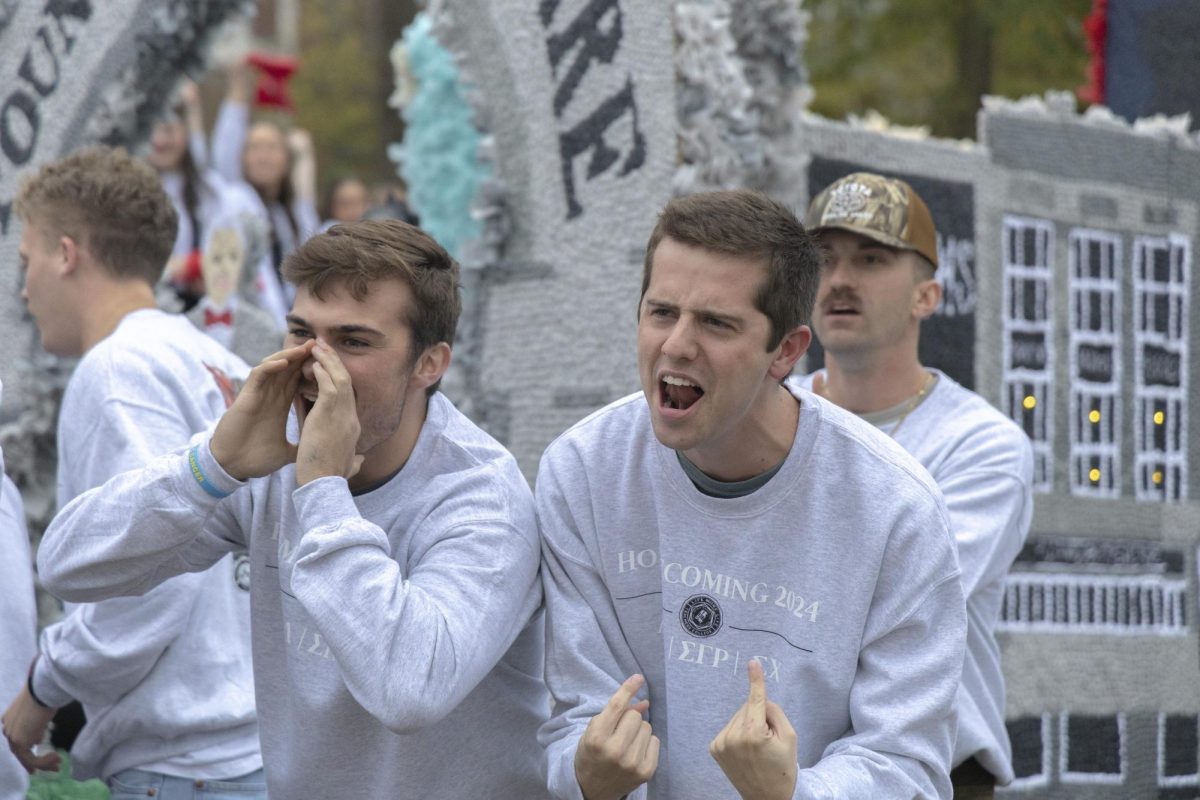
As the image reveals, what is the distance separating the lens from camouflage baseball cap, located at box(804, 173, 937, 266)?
4.18 m

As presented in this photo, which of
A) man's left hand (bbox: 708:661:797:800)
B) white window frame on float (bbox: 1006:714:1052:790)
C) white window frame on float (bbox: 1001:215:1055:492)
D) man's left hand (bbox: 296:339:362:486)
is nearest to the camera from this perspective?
man's left hand (bbox: 708:661:797:800)

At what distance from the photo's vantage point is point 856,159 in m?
5.59

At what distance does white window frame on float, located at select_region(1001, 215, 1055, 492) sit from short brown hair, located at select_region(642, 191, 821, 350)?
3.28 meters

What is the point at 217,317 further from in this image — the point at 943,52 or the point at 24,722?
the point at 943,52

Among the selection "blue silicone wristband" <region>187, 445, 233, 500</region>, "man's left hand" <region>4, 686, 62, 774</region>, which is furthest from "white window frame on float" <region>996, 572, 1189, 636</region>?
"blue silicone wristband" <region>187, 445, 233, 500</region>

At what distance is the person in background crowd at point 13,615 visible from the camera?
3.55 m

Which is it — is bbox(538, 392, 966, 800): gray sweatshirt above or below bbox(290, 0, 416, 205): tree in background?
below

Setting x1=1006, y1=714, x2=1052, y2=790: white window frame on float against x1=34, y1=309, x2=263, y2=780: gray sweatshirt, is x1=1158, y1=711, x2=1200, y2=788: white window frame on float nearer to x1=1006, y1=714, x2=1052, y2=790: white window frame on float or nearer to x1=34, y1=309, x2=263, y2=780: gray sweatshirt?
x1=1006, y1=714, x2=1052, y2=790: white window frame on float

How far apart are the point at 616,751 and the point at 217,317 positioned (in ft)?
11.2

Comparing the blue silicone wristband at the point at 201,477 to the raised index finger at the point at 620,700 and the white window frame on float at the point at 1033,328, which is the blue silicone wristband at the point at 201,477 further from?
the white window frame on float at the point at 1033,328

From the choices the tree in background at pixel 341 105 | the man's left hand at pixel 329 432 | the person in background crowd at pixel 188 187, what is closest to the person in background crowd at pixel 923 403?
the man's left hand at pixel 329 432

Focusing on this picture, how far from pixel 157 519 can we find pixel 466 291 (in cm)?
241

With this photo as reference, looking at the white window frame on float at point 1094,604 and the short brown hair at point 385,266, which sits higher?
the short brown hair at point 385,266

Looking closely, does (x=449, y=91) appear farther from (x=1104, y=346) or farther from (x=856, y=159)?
(x=1104, y=346)
